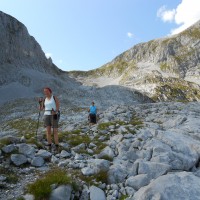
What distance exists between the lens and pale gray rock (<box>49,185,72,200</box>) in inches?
306

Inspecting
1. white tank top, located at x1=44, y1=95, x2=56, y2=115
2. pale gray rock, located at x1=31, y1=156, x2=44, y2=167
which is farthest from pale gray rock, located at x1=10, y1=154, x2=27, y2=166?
white tank top, located at x1=44, y1=95, x2=56, y2=115

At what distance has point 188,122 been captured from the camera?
19812 mm

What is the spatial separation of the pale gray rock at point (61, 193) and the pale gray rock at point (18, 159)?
2.94 m

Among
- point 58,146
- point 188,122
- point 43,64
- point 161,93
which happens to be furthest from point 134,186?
point 161,93

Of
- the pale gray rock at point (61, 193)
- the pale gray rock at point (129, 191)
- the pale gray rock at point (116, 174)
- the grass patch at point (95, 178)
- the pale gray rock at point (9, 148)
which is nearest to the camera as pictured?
the pale gray rock at point (61, 193)

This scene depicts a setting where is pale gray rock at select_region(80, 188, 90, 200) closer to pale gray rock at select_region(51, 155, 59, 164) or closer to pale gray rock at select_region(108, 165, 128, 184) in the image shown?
pale gray rock at select_region(108, 165, 128, 184)

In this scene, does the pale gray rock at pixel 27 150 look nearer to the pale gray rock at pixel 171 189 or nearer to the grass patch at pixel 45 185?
Result: the grass patch at pixel 45 185

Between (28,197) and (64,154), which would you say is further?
(64,154)

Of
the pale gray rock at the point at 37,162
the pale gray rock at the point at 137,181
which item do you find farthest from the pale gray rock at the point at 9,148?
the pale gray rock at the point at 137,181

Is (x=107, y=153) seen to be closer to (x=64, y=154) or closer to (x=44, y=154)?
(x=64, y=154)

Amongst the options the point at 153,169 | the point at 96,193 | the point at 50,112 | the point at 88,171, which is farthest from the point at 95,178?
the point at 50,112

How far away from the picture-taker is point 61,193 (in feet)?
25.9

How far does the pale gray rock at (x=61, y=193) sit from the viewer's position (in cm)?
778

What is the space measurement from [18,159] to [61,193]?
10.9ft
